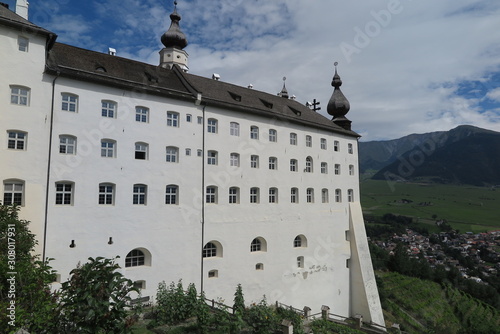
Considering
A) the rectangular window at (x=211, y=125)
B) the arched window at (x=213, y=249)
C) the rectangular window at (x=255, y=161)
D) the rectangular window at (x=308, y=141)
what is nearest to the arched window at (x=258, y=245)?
the arched window at (x=213, y=249)

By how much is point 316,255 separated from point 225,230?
363 inches

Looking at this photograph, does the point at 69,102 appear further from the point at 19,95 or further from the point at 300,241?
the point at 300,241

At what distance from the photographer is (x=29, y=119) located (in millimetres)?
14836

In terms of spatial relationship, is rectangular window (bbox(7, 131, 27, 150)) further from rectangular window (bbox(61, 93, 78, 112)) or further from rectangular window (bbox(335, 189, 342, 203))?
rectangular window (bbox(335, 189, 342, 203))

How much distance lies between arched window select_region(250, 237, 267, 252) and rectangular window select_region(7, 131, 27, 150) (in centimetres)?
1471

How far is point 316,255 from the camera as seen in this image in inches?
1016

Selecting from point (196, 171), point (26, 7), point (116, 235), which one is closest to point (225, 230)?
point (196, 171)

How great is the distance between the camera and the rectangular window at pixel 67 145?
1571cm

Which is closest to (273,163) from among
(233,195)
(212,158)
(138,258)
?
(233,195)

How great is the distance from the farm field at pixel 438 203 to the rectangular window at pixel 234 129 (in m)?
98.8

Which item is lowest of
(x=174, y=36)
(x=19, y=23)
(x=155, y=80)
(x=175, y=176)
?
(x=175, y=176)

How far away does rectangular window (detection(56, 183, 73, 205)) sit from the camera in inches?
610

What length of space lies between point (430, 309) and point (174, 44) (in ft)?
133

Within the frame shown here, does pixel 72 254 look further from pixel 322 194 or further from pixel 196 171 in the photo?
pixel 322 194
